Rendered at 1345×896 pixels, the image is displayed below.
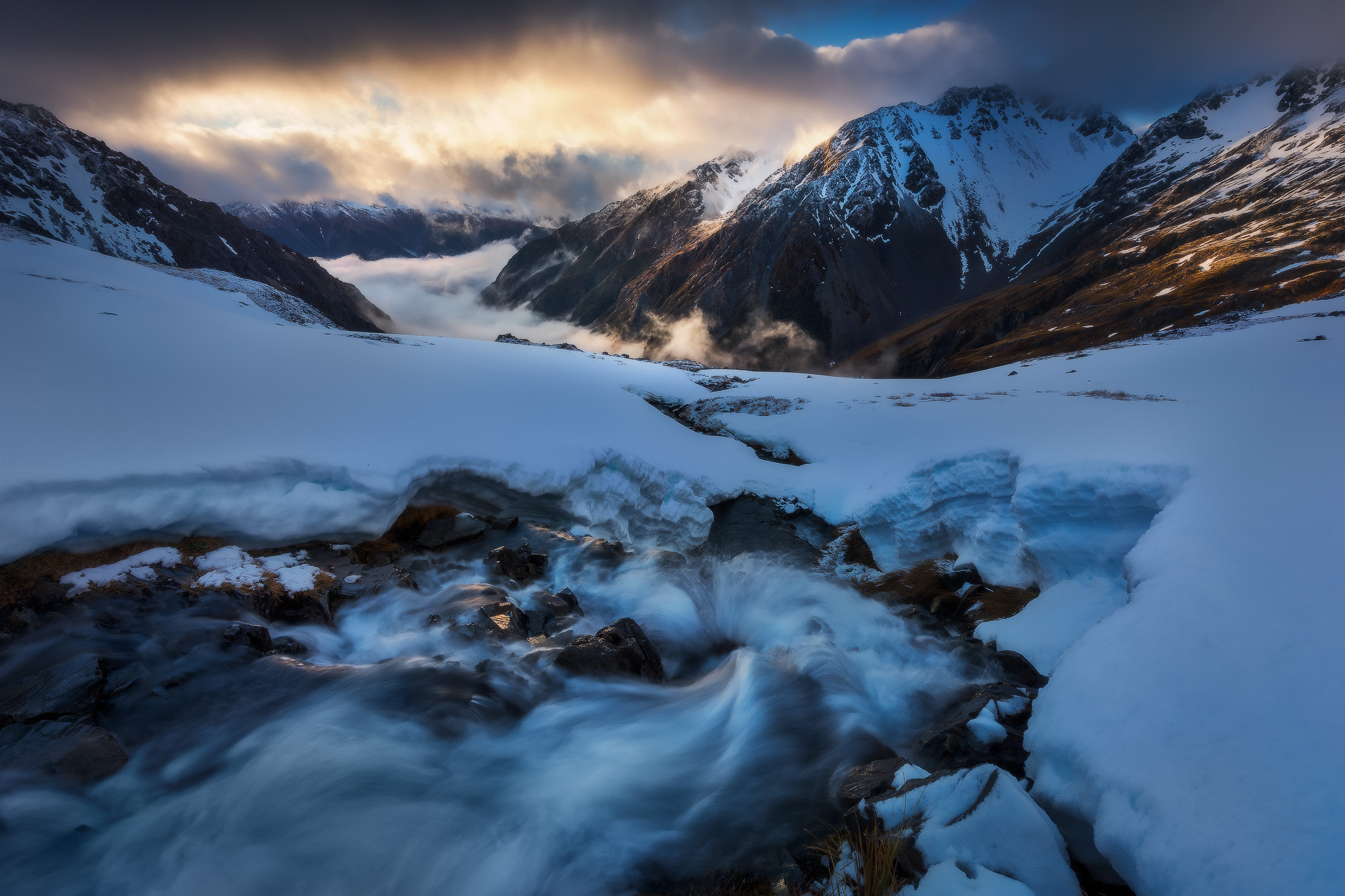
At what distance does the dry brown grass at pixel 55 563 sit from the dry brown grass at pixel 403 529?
3116 millimetres

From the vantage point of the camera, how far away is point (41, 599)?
8250mm

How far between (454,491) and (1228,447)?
57.6 feet

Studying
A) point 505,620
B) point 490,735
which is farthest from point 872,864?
point 505,620

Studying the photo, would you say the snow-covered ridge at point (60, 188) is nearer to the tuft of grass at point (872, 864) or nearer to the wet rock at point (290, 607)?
the wet rock at point (290, 607)

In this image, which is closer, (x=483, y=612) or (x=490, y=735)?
(x=490, y=735)

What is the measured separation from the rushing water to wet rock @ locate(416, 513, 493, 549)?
8.23ft

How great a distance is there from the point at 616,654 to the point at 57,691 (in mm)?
7954

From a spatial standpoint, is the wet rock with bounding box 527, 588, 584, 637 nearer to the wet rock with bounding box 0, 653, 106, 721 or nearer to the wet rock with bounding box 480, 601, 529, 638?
the wet rock with bounding box 480, 601, 529, 638

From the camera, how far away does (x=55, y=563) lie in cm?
879

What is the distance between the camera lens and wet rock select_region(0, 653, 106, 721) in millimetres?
6516

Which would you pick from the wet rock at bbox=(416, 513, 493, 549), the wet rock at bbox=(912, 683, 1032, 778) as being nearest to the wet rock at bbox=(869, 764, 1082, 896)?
the wet rock at bbox=(912, 683, 1032, 778)

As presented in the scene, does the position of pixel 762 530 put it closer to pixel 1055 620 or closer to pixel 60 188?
pixel 1055 620

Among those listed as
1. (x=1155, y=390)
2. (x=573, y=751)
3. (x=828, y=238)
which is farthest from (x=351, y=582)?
(x=828, y=238)

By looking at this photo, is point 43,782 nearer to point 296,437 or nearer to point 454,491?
point 296,437
